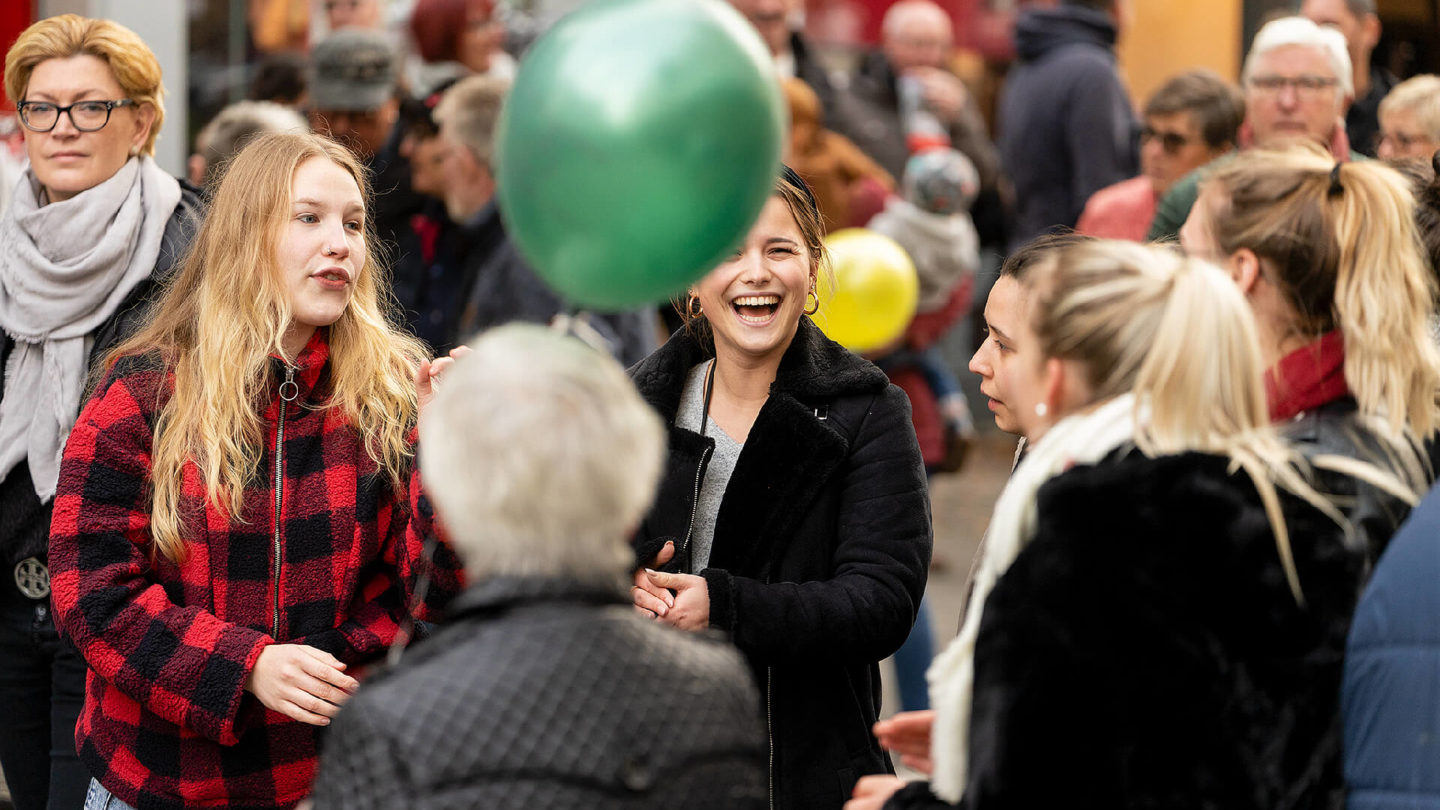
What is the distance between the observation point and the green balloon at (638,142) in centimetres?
212

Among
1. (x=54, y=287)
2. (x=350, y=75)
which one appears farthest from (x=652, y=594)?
(x=350, y=75)

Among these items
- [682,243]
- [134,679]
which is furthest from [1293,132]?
[134,679]

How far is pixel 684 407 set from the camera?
333cm

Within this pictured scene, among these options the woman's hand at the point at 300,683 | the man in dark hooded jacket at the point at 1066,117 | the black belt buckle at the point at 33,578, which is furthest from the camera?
the man in dark hooded jacket at the point at 1066,117

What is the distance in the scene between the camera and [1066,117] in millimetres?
7113

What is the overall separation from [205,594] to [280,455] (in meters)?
0.29

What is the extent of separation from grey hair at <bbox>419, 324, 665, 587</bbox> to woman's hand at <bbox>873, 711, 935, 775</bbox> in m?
0.76

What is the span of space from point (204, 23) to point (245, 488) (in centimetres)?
532

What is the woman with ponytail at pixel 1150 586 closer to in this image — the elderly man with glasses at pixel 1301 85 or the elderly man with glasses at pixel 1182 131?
the elderly man with glasses at pixel 1301 85

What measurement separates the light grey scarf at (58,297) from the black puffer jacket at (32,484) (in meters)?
0.02

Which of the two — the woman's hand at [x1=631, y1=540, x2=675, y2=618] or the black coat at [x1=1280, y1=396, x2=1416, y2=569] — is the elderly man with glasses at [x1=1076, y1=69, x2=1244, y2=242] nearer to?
the black coat at [x1=1280, y1=396, x2=1416, y2=569]

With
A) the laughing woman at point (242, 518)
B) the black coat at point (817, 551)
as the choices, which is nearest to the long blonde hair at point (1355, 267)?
the black coat at point (817, 551)

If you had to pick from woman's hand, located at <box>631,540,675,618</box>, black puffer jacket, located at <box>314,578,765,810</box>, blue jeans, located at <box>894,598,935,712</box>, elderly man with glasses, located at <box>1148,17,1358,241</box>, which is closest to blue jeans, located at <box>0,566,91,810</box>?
woman's hand, located at <box>631,540,675,618</box>

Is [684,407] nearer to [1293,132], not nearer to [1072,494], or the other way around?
[1072,494]
